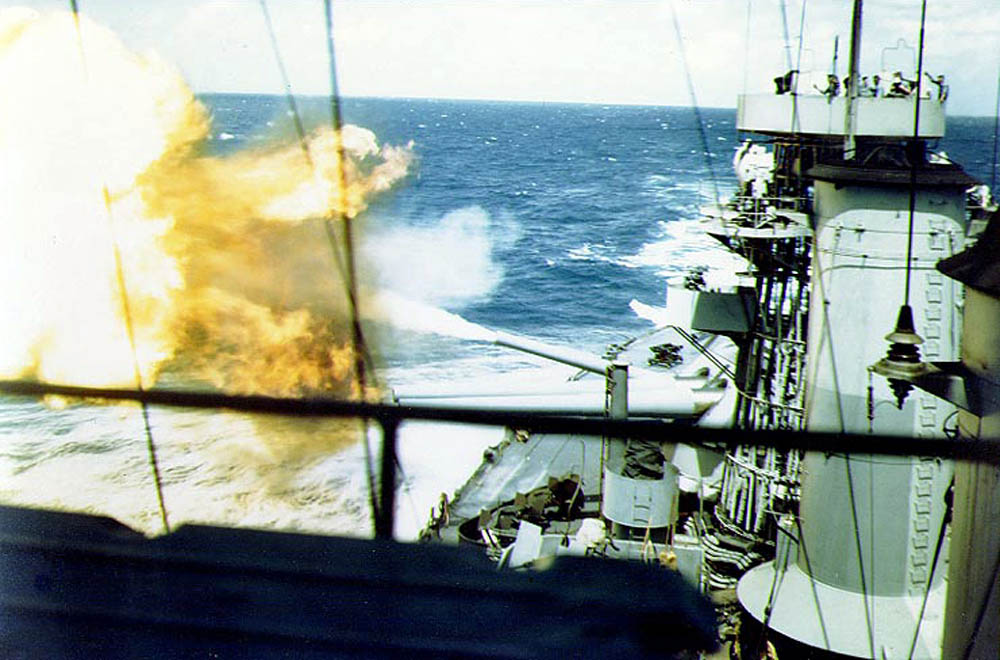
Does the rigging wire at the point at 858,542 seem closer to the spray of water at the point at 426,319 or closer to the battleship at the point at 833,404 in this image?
the battleship at the point at 833,404

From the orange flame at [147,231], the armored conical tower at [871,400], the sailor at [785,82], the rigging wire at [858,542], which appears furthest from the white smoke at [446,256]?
the rigging wire at [858,542]

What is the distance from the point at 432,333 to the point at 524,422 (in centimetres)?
2710

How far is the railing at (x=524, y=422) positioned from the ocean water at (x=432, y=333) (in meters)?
5.74

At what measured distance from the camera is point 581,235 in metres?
40.4

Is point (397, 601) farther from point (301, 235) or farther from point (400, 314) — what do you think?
point (400, 314)

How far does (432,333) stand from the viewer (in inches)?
1125

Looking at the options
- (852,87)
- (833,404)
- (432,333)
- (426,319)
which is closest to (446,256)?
(426,319)

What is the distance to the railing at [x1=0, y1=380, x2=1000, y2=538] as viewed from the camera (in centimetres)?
152

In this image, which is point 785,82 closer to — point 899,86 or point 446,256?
point 899,86

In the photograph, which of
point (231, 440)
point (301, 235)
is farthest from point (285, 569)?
point (301, 235)

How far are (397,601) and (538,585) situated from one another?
1.01 feet

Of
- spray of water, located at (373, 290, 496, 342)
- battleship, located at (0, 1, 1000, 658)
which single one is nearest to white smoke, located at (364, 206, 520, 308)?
spray of water, located at (373, 290, 496, 342)

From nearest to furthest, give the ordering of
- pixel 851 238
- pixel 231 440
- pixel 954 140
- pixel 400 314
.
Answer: pixel 851 238 → pixel 231 440 → pixel 400 314 → pixel 954 140

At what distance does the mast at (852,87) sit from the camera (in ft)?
26.5
